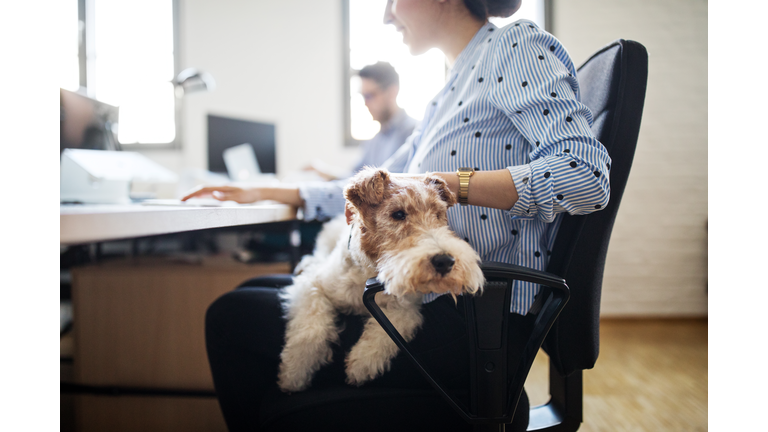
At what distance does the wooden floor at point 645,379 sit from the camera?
1.57 metres

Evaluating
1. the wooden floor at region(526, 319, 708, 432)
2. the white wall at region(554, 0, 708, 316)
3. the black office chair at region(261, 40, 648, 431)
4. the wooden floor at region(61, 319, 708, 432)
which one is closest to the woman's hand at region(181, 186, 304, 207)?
the black office chair at region(261, 40, 648, 431)

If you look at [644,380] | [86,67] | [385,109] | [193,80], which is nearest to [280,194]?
[193,80]

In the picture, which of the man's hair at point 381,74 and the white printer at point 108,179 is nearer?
the white printer at point 108,179

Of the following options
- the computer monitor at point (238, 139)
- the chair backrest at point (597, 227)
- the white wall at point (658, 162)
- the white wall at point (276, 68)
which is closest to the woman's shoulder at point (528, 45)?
the chair backrest at point (597, 227)

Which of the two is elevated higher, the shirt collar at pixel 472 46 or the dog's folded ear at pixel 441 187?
the shirt collar at pixel 472 46

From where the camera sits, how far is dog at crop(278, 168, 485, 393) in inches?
23.9

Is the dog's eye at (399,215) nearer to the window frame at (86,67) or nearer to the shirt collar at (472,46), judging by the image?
the shirt collar at (472,46)

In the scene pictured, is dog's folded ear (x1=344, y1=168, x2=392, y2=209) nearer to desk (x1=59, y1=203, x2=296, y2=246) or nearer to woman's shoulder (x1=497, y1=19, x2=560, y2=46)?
desk (x1=59, y1=203, x2=296, y2=246)

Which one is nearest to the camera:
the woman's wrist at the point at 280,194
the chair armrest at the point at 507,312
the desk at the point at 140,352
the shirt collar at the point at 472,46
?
the chair armrest at the point at 507,312

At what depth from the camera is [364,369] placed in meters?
0.70

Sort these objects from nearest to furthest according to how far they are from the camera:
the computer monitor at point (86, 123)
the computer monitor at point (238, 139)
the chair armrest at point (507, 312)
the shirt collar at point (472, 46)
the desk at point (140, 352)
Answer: the chair armrest at point (507, 312)
the shirt collar at point (472, 46)
the computer monitor at point (86, 123)
the desk at point (140, 352)
the computer monitor at point (238, 139)

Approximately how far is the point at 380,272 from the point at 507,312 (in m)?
0.22

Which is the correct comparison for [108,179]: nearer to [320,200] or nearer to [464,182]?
[320,200]

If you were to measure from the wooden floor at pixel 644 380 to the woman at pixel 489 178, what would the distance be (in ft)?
3.86
